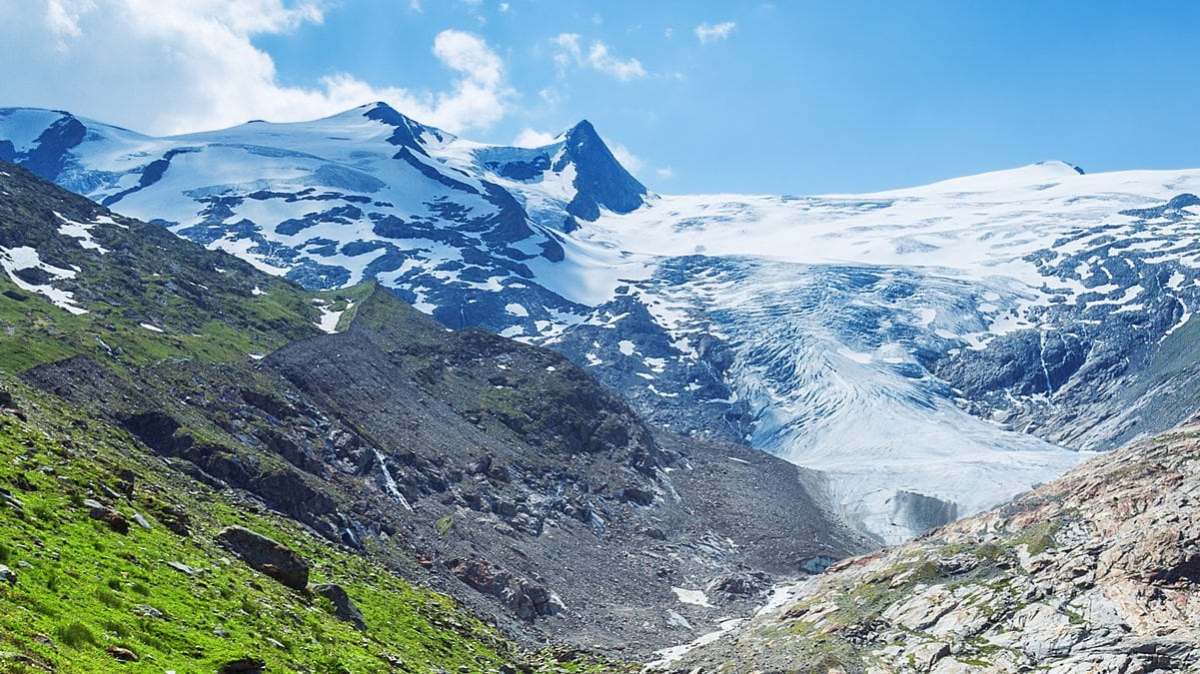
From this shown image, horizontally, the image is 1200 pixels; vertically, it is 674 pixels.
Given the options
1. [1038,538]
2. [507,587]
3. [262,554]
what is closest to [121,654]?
[262,554]

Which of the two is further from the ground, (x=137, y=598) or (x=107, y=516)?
(x=107, y=516)

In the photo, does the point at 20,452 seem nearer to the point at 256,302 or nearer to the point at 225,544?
the point at 225,544

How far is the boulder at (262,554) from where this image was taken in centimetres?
5525

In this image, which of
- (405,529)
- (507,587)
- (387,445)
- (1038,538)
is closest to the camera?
(1038,538)

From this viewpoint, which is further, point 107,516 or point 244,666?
point 107,516

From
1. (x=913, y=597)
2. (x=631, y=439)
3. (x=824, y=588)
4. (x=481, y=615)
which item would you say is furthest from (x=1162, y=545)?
(x=631, y=439)

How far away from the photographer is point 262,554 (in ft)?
184

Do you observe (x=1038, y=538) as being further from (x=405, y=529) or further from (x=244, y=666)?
(x=244, y=666)

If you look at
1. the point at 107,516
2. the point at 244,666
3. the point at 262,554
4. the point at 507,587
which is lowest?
the point at 507,587

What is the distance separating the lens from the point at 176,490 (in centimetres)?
7725

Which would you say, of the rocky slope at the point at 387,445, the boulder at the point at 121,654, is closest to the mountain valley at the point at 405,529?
the boulder at the point at 121,654

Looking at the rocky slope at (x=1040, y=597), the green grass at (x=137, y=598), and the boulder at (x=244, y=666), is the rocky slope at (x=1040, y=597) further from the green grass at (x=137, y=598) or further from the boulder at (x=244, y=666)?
A: the boulder at (x=244, y=666)

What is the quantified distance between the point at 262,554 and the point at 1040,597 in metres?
53.4

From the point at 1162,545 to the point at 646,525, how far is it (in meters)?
99.9
